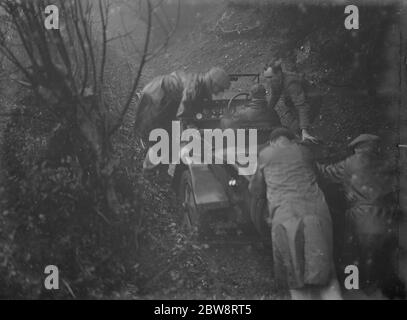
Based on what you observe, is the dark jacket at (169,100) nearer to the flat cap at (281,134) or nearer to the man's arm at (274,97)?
the man's arm at (274,97)

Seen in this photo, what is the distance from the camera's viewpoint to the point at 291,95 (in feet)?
19.9

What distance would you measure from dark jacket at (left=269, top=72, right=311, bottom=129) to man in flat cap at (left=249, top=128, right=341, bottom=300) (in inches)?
18.3

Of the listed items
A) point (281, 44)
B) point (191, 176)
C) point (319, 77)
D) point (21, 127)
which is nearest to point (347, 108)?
point (319, 77)

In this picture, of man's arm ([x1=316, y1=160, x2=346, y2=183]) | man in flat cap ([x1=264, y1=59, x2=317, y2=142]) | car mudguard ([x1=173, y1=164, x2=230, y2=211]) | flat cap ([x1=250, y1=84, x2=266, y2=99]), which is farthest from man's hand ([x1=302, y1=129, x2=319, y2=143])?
car mudguard ([x1=173, y1=164, x2=230, y2=211])

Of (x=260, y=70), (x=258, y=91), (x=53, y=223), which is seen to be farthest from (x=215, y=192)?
(x=53, y=223)

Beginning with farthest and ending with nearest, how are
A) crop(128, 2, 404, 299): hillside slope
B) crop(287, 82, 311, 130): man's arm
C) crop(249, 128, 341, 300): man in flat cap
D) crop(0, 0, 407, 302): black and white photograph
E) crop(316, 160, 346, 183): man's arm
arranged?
crop(287, 82, 311, 130): man's arm
crop(316, 160, 346, 183): man's arm
crop(128, 2, 404, 299): hillside slope
crop(0, 0, 407, 302): black and white photograph
crop(249, 128, 341, 300): man in flat cap

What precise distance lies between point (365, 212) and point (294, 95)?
1483 mm

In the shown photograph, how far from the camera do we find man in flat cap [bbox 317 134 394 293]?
567 cm

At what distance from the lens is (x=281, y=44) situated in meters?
6.23

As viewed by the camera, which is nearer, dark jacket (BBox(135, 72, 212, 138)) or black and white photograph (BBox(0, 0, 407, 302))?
black and white photograph (BBox(0, 0, 407, 302))

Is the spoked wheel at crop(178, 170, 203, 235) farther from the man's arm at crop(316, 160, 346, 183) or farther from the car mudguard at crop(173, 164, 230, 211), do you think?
the man's arm at crop(316, 160, 346, 183)

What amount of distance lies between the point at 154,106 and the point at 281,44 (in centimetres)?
163

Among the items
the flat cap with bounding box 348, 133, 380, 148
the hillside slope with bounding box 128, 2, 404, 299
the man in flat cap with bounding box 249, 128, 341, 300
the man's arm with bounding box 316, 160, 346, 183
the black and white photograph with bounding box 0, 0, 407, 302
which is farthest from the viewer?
the flat cap with bounding box 348, 133, 380, 148
